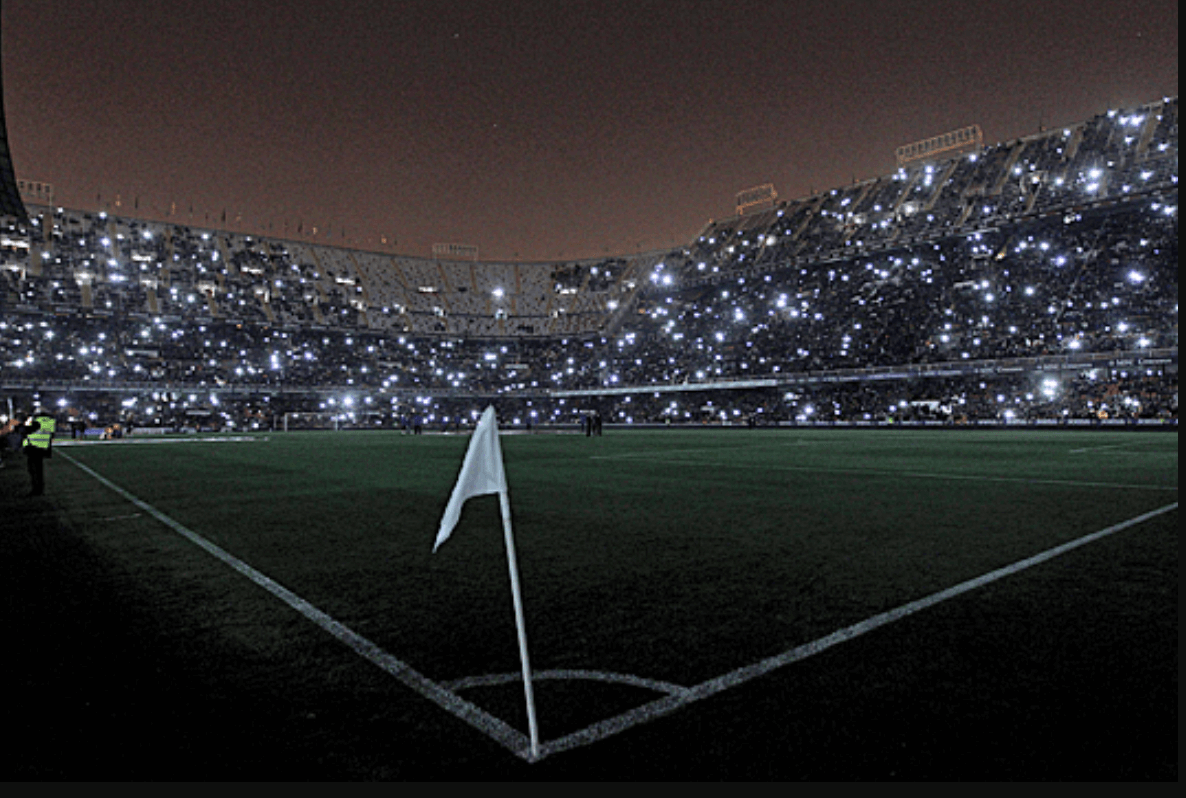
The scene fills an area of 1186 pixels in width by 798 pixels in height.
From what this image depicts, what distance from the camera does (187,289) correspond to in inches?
2726

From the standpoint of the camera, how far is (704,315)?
72.6 m

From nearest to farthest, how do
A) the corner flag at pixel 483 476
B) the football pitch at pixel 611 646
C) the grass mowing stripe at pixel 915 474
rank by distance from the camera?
the football pitch at pixel 611 646 → the corner flag at pixel 483 476 → the grass mowing stripe at pixel 915 474

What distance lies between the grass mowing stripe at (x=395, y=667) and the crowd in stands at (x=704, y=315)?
48.4 meters

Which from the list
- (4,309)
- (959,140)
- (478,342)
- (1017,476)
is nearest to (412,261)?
(478,342)

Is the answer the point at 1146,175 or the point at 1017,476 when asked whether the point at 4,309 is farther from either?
the point at 1146,175

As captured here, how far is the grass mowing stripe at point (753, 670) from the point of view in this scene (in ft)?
8.18

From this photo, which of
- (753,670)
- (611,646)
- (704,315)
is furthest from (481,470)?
(704,315)

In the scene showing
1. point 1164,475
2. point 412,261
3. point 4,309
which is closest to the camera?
point 1164,475

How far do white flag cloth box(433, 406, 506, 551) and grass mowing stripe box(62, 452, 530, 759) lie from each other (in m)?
0.76

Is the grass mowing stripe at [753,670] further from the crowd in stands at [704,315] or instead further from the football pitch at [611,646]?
the crowd in stands at [704,315]

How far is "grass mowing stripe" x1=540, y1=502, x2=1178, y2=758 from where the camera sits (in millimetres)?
2494

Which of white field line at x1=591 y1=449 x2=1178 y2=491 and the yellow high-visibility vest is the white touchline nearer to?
white field line at x1=591 y1=449 x2=1178 y2=491

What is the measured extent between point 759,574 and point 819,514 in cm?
324

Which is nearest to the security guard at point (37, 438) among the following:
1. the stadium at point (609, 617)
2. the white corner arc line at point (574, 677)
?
the stadium at point (609, 617)
